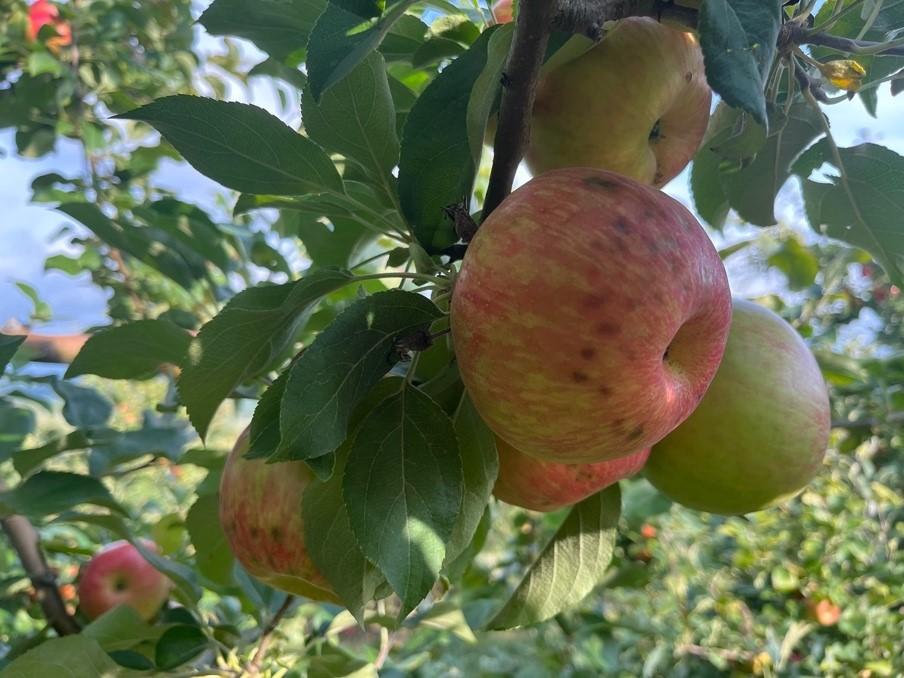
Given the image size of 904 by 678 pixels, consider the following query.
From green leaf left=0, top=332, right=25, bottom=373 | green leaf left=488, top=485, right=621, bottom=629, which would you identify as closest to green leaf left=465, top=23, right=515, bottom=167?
green leaf left=488, top=485, right=621, bottom=629

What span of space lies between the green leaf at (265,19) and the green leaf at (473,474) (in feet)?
1.53

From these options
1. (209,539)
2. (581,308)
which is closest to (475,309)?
(581,308)

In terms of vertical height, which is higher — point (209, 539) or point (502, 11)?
point (502, 11)

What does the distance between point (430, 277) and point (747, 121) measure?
33 centimetres

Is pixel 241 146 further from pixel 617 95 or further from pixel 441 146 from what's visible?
pixel 617 95

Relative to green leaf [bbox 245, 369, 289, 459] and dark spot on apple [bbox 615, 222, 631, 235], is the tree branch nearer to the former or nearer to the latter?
green leaf [bbox 245, 369, 289, 459]

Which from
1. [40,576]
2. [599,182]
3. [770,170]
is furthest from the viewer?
[40,576]

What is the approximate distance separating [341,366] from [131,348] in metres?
0.45

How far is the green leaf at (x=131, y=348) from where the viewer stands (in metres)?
0.86

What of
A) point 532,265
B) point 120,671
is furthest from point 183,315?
point 532,265

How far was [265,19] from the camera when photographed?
814 mm

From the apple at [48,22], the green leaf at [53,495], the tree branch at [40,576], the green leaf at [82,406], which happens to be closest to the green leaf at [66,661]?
the green leaf at [53,495]

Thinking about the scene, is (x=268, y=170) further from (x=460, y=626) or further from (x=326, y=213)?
(x=460, y=626)

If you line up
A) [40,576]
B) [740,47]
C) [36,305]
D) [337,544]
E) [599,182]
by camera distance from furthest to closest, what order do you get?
[36,305], [40,576], [337,544], [599,182], [740,47]
